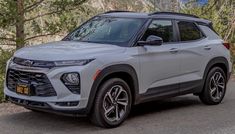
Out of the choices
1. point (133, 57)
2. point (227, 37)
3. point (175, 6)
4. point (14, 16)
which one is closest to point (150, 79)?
point (133, 57)

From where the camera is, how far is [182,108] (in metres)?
9.26

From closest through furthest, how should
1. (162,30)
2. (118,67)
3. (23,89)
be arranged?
(23,89) < (118,67) < (162,30)

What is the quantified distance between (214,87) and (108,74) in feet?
10.3

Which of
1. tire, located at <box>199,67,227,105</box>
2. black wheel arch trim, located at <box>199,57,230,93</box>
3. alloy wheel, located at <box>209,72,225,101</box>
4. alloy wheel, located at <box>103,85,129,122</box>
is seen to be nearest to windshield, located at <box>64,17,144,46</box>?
alloy wheel, located at <box>103,85,129,122</box>

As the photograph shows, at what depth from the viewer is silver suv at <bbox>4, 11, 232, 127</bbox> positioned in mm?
6961

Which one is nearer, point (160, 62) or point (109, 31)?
point (160, 62)

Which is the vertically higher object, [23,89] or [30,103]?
Answer: [23,89]

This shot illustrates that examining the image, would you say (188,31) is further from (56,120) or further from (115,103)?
(56,120)

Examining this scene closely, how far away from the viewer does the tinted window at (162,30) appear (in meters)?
8.31

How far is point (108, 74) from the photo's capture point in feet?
23.9

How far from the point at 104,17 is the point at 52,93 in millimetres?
2365

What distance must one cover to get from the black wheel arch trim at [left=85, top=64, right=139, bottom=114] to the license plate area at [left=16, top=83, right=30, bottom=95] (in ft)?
3.02

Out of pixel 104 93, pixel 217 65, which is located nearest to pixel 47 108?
pixel 104 93

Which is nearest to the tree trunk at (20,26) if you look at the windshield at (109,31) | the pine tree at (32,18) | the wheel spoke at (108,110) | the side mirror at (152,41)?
the pine tree at (32,18)
